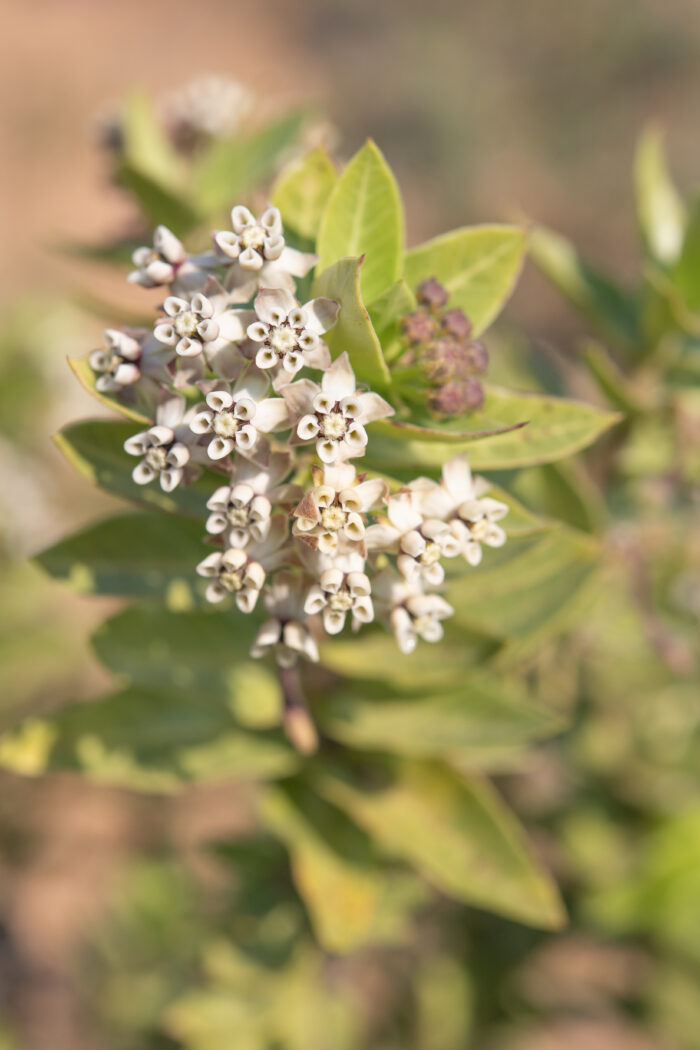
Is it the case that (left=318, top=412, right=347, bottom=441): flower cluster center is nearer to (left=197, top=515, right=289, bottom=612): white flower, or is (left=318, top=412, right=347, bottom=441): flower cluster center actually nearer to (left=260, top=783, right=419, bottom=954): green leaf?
(left=197, top=515, right=289, bottom=612): white flower

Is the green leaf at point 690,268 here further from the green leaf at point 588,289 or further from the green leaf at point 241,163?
the green leaf at point 241,163

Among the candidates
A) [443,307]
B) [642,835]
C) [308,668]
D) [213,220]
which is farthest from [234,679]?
[642,835]

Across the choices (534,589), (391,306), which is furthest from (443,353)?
(534,589)

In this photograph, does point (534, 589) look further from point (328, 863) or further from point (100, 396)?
point (100, 396)

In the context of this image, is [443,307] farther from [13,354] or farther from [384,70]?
[384,70]

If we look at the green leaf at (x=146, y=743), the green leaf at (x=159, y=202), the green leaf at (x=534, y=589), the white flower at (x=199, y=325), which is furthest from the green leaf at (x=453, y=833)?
the green leaf at (x=159, y=202)

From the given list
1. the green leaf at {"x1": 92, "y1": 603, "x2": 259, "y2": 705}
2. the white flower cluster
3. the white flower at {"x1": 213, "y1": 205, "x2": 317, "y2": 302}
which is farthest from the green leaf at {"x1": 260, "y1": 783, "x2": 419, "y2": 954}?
the white flower at {"x1": 213, "y1": 205, "x2": 317, "y2": 302}
